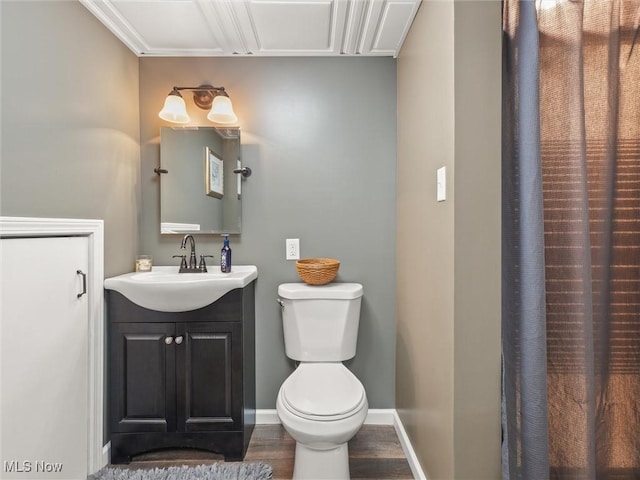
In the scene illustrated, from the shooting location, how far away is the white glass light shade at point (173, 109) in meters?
1.84

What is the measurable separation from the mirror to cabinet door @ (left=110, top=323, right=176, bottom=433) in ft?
2.00

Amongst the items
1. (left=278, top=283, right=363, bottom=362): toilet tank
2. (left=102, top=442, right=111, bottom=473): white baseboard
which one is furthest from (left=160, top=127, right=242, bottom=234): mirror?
(left=102, top=442, right=111, bottom=473): white baseboard

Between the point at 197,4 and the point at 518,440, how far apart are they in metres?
2.18

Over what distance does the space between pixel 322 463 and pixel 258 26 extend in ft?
6.77

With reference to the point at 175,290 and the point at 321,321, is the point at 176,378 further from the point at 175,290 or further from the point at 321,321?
the point at 321,321

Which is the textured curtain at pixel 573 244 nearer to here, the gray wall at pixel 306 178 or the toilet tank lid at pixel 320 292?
the toilet tank lid at pixel 320 292

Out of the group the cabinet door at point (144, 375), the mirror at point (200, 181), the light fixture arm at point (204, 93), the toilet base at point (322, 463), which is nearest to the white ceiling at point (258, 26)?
the light fixture arm at point (204, 93)

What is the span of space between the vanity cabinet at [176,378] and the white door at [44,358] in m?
0.14

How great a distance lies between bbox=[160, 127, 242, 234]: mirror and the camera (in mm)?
1937

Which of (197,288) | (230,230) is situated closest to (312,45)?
(230,230)

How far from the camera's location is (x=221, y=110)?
1862 mm

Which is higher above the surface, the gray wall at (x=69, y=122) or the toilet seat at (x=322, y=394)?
the gray wall at (x=69, y=122)

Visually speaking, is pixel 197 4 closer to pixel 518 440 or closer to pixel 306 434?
pixel 306 434

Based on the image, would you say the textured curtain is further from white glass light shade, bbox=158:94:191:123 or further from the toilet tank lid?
white glass light shade, bbox=158:94:191:123
